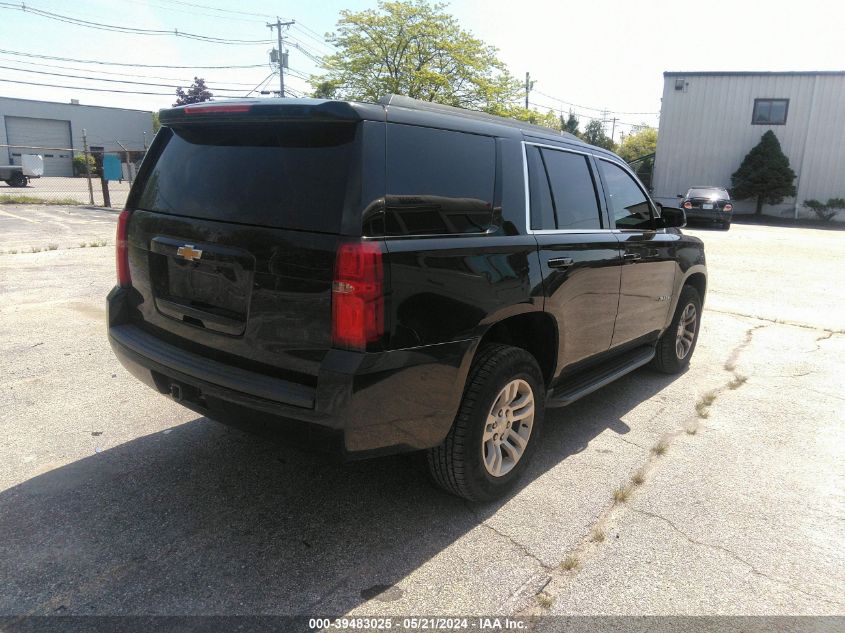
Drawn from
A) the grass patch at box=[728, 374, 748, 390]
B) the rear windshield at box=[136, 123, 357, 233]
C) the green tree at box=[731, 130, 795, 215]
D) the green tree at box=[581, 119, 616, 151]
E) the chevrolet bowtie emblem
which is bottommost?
the grass patch at box=[728, 374, 748, 390]

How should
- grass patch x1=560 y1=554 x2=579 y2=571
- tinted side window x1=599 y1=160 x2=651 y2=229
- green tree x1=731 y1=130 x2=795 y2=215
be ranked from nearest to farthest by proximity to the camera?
grass patch x1=560 y1=554 x2=579 y2=571, tinted side window x1=599 y1=160 x2=651 y2=229, green tree x1=731 y1=130 x2=795 y2=215

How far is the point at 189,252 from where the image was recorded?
2770mm

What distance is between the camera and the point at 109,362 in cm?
489

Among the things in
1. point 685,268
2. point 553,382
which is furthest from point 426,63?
point 553,382

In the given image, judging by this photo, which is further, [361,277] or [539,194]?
[539,194]

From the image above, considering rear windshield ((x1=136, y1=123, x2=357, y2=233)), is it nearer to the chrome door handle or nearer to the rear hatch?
the rear hatch

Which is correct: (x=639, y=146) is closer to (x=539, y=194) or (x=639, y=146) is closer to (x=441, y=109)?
(x=539, y=194)

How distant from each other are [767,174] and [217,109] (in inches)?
1225

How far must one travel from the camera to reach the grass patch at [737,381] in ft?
16.7

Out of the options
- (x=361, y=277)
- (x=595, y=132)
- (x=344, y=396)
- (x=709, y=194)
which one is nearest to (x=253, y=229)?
(x=361, y=277)

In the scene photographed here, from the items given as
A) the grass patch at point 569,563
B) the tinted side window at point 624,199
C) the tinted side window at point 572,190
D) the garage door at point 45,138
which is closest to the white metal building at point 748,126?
the tinted side window at point 624,199

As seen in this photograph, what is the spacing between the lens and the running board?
3.60 m

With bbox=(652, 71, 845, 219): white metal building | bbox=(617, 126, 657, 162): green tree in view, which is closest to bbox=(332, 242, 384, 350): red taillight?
bbox=(652, 71, 845, 219): white metal building

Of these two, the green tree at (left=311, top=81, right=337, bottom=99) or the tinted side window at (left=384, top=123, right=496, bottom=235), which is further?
the green tree at (left=311, top=81, right=337, bottom=99)
